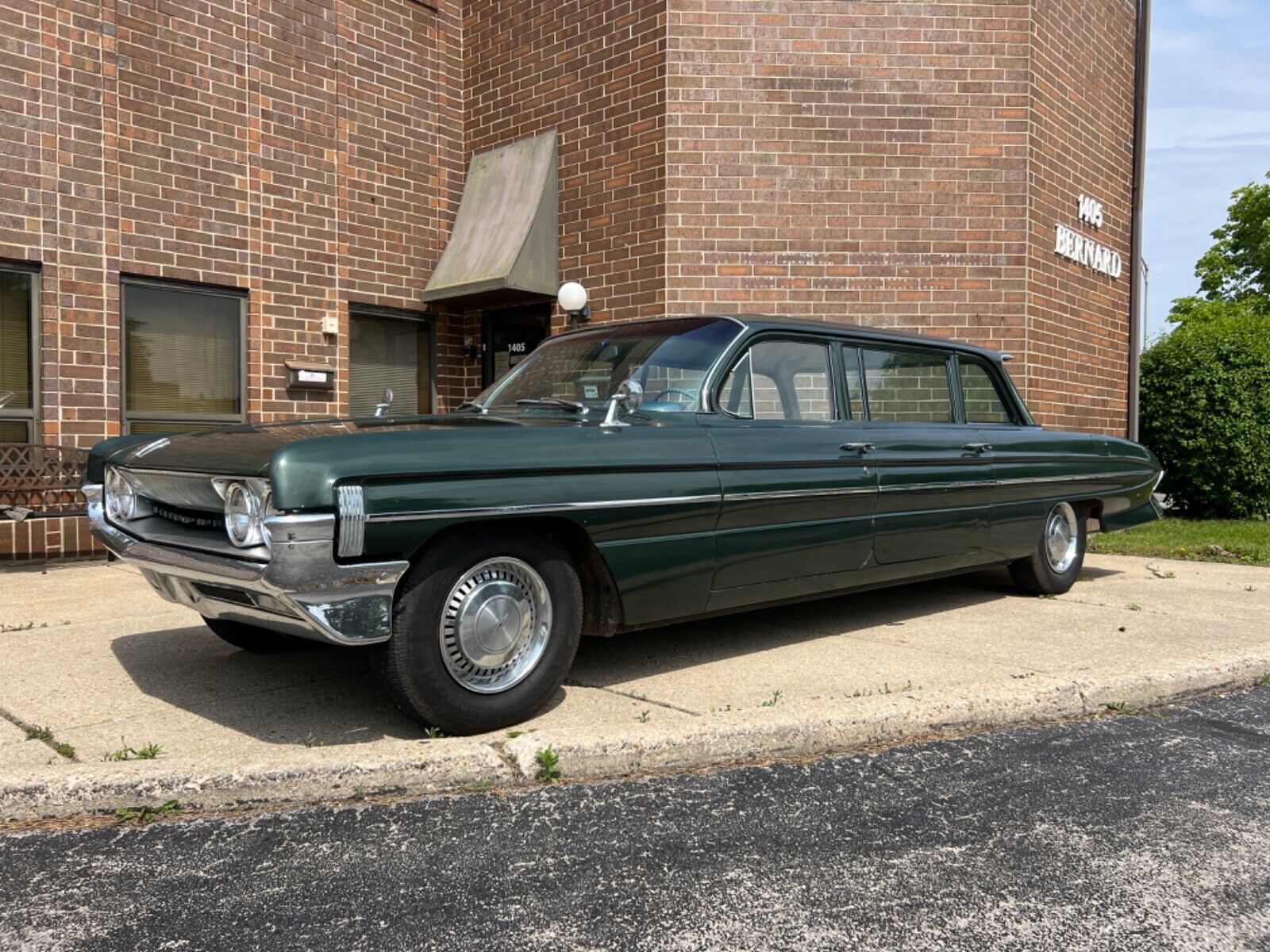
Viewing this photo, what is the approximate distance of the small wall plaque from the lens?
973cm

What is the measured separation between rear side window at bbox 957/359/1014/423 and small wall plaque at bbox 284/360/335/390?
618cm

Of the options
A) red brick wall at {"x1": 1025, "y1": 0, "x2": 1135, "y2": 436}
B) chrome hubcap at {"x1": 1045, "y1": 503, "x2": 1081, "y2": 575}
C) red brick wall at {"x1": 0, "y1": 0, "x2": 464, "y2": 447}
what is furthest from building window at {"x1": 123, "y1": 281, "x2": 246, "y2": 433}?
red brick wall at {"x1": 1025, "y1": 0, "x2": 1135, "y2": 436}

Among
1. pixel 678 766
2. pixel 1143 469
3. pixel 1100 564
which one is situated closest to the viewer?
pixel 678 766

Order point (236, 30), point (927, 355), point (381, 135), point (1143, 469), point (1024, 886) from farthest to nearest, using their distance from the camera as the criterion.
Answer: point (381, 135)
point (236, 30)
point (1143, 469)
point (927, 355)
point (1024, 886)

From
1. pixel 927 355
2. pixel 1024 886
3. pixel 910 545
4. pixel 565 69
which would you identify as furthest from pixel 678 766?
pixel 565 69

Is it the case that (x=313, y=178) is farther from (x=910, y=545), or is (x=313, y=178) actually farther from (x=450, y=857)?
(x=450, y=857)

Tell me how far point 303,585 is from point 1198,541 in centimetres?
913

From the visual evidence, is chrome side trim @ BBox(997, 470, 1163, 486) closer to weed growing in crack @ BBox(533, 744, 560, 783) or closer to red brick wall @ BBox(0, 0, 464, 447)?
weed growing in crack @ BBox(533, 744, 560, 783)

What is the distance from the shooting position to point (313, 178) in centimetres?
992

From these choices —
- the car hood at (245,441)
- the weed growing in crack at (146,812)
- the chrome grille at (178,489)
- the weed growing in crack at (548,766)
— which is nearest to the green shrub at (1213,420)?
the car hood at (245,441)

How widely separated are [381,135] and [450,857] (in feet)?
30.0

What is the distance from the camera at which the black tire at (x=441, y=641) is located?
3.33 meters

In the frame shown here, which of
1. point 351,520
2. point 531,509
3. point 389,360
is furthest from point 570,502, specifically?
point 389,360

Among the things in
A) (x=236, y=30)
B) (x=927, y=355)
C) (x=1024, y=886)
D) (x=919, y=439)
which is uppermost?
(x=236, y=30)
